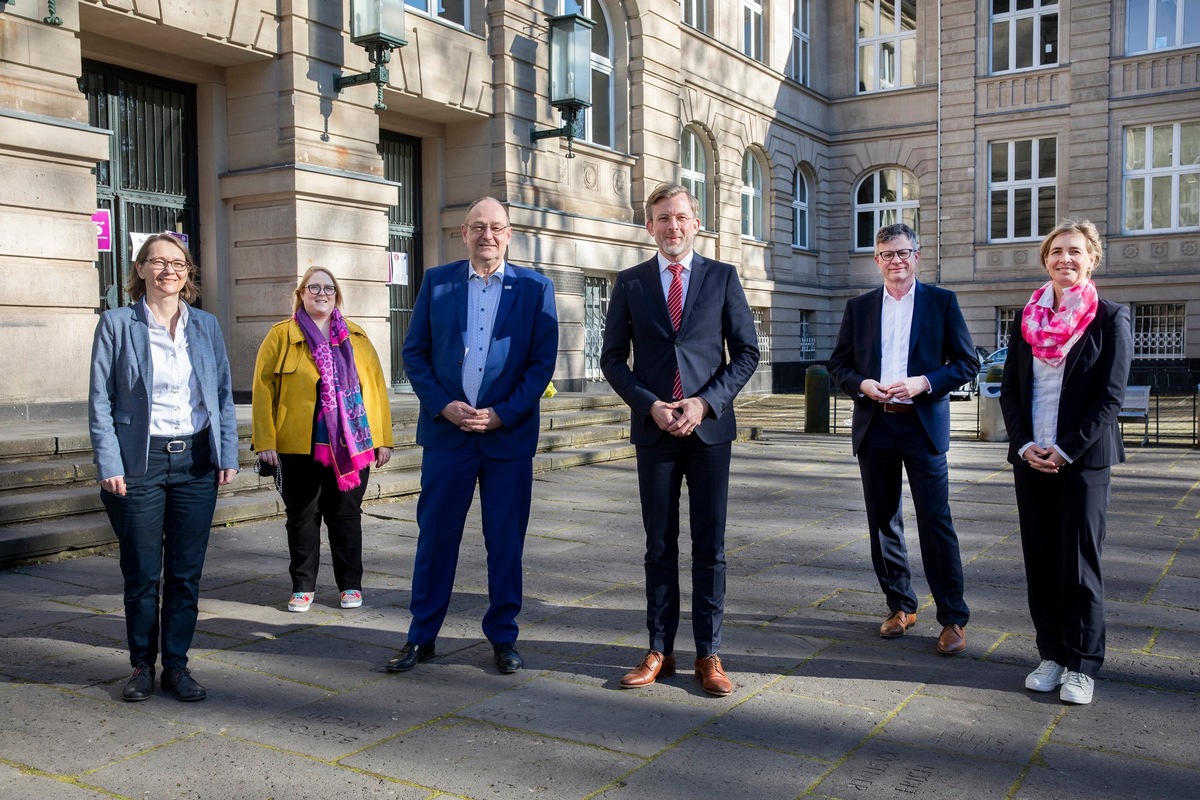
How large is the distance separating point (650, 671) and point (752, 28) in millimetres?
25036

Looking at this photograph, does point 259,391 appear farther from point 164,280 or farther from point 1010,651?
point 1010,651

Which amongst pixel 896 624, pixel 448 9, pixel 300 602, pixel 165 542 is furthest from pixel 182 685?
pixel 448 9

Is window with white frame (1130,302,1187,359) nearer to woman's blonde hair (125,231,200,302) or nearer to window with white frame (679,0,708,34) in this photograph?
window with white frame (679,0,708,34)

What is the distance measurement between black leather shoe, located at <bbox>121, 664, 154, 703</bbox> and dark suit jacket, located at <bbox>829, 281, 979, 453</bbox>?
3300mm

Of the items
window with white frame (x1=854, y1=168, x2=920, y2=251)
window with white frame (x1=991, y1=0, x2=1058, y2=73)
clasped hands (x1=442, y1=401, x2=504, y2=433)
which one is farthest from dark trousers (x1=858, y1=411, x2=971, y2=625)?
window with white frame (x1=991, y1=0, x2=1058, y2=73)

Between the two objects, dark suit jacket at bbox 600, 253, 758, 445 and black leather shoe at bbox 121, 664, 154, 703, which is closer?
black leather shoe at bbox 121, 664, 154, 703

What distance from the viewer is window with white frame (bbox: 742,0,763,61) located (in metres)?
26.3

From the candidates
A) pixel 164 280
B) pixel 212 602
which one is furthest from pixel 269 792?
pixel 212 602

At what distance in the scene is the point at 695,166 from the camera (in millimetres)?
24422

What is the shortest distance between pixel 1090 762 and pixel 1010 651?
52.8 inches

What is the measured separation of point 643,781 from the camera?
3.35 m

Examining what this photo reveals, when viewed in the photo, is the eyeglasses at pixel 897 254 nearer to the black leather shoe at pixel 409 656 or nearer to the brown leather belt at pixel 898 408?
the brown leather belt at pixel 898 408

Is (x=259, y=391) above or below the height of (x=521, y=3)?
below

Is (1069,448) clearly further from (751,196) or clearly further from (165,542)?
(751,196)
